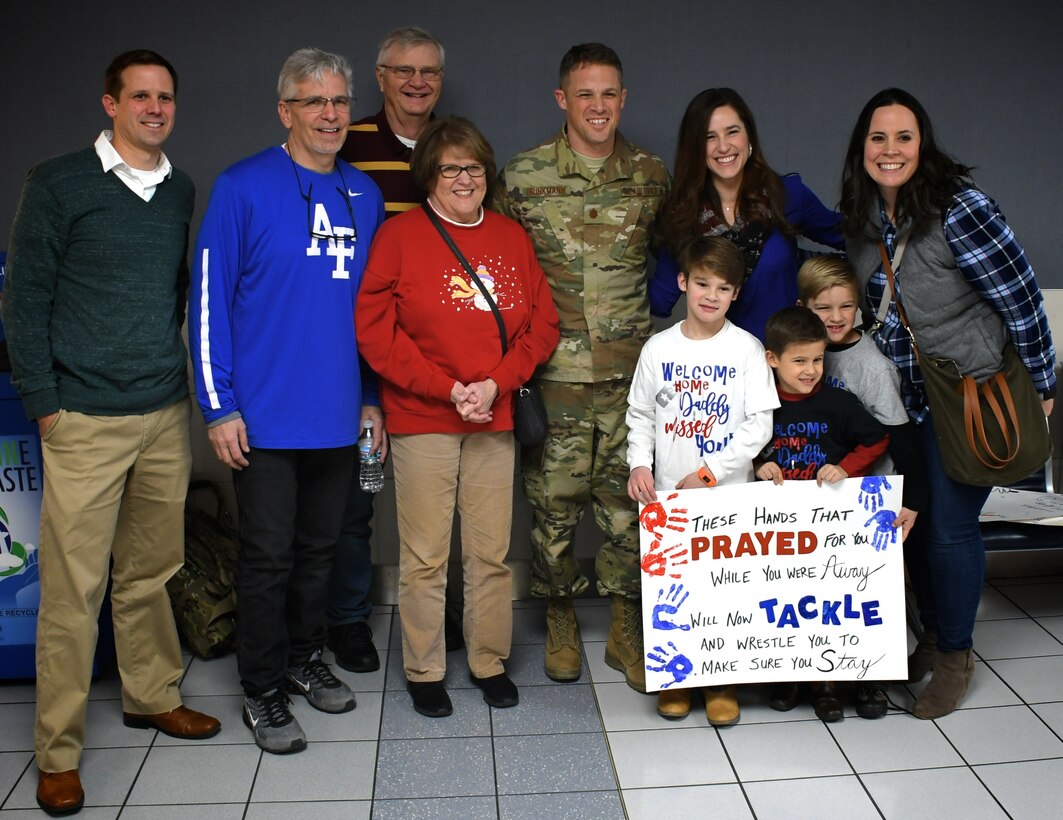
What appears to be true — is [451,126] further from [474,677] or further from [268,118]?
[474,677]

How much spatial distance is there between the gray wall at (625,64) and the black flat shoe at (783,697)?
1738mm

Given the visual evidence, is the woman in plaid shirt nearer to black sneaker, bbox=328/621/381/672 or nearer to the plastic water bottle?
the plastic water bottle

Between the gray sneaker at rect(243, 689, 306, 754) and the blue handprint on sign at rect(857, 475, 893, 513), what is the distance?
5.36 ft

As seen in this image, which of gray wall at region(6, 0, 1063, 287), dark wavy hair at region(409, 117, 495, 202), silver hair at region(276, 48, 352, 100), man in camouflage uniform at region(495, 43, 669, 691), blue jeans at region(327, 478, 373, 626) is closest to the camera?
silver hair at region(276, 48, 352, 100)

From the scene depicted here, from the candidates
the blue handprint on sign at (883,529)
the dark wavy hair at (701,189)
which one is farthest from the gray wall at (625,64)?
the blue handprint on sign at (883,529)

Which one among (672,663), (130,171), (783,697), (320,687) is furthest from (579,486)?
(130,171)

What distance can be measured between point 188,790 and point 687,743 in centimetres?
129

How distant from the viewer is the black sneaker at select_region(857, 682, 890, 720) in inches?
116

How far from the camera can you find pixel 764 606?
9.51 ft

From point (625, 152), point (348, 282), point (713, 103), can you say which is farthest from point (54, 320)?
point (713, 103)

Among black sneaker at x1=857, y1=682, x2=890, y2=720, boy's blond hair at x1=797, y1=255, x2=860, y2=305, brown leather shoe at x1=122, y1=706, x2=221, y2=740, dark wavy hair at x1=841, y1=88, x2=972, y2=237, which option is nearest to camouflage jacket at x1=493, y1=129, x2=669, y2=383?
boy's blond hair at x1=797, y1=255, x2=860, y2=305

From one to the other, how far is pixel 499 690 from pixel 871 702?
3.45ft

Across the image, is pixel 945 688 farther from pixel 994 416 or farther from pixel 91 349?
pixel 91 349

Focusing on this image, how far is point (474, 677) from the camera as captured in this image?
3133 millimetres
